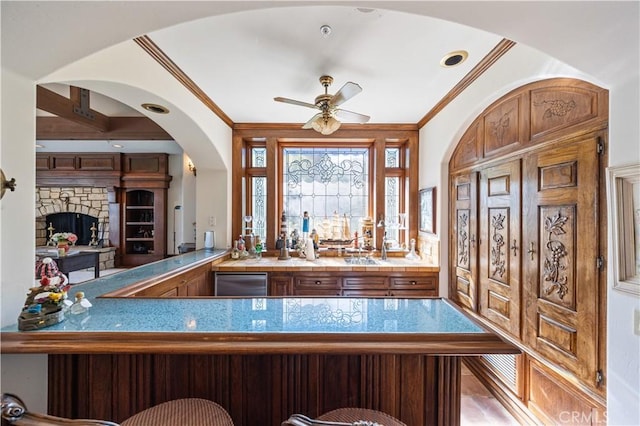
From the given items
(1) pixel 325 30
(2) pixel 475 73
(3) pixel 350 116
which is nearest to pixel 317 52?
(1) pixel 325 30

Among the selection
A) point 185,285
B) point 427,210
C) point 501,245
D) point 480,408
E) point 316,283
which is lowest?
point 480,408

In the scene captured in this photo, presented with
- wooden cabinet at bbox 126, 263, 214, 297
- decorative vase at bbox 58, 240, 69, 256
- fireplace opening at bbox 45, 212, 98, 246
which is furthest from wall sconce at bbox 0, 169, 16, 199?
fireplace opening at bbox 45, 212, 98, 246

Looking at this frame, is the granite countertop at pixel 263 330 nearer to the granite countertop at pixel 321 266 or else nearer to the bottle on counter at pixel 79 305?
the bottle on counter at pixel 79 305

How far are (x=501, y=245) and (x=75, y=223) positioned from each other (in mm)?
7298

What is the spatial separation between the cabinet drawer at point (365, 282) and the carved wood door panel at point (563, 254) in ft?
4.52

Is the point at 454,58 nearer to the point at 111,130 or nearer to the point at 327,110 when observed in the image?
the point at 327,110

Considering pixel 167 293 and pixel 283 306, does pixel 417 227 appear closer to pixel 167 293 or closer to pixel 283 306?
pixel 283 306

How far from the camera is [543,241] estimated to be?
5.58 ft

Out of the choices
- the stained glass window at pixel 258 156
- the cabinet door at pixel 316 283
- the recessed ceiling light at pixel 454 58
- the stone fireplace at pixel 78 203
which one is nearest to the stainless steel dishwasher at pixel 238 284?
the cabinet door at pixel 316 283

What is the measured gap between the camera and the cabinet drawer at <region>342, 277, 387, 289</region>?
300 centimetres

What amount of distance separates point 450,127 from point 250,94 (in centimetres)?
205

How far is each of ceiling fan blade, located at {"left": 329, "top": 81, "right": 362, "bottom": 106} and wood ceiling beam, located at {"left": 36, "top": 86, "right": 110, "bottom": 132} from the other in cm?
248

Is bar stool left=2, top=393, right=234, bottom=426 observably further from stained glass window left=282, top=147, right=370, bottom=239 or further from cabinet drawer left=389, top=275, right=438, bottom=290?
stained glass window left=282, top=147, right=370, bottom=239

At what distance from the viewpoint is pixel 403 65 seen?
6.94 feet
